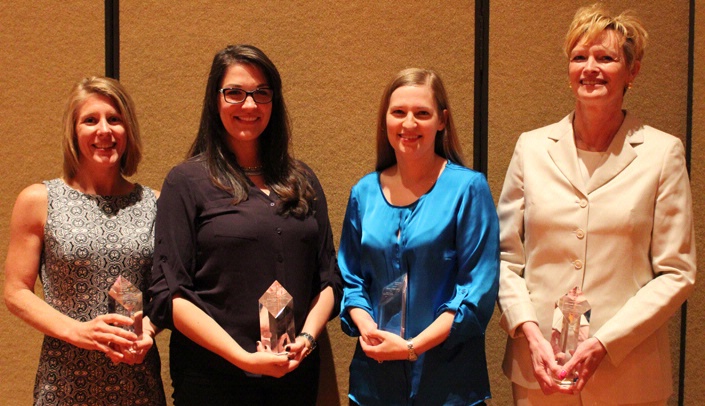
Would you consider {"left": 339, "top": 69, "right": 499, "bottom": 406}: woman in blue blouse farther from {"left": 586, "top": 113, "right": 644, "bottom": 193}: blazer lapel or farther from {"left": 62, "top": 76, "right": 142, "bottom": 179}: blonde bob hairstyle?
{"left": 62, "top": 76, "right": 142, "bottom": 179}: blonde bob hairstyle

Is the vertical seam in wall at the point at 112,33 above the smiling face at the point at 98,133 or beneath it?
above

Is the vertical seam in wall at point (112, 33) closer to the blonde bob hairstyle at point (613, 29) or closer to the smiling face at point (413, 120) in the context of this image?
the smiling face at point (413, 120)

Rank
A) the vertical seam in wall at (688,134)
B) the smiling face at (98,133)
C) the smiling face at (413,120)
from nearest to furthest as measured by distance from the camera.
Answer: the smiling face at (413,120) < the smiling face at (98,133) < the vertical seam in wall at (688,134)


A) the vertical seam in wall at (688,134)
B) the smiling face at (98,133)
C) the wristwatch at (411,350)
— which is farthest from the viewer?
the vertical seam in wall at (688,134)

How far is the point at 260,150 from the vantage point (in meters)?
2.42

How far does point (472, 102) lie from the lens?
9.51 ft

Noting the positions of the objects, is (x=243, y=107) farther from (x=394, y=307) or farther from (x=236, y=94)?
(x=394, y=307)

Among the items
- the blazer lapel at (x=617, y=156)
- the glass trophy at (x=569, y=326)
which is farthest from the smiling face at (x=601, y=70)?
the glass trophy at (x=569, y=326)

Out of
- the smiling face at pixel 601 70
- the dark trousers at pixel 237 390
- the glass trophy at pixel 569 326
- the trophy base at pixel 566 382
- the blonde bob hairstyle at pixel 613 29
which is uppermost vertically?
the blonde bob hairstyle at pixel 613 29

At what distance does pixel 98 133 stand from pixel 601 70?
5.20 feet

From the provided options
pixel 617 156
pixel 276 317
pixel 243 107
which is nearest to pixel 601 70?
pixel 617 156

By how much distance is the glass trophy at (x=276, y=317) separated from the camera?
2.04 metres

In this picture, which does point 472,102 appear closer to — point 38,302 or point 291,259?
point 291,259

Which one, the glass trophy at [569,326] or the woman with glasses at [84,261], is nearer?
the glass trophy at [569,326]
